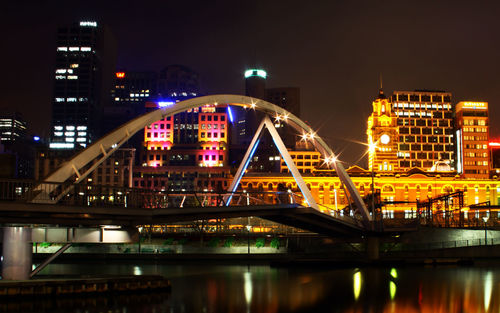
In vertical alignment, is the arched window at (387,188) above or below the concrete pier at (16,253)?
above

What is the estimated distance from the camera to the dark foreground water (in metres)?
34.7

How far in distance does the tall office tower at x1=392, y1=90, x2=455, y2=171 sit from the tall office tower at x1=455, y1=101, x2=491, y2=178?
5756 mm

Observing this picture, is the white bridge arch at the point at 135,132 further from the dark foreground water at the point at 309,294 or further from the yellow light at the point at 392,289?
the yellow light at the point at 392,289

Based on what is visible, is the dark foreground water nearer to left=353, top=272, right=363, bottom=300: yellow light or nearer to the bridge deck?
left=353, top=272, right=363, bottom=300: yellow light

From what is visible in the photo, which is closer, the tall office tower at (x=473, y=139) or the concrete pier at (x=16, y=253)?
the concrete pier at (x=16, y=253)

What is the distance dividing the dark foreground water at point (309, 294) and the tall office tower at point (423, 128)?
138 m

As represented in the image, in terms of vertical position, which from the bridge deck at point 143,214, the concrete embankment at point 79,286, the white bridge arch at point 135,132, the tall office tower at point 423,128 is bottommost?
the concrete embankment at point 79,286

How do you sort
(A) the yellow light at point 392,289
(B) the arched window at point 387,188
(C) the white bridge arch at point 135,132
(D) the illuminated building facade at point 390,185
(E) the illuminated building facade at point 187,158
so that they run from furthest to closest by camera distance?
(E) the illuminated building facade at point 187,158 < (B) the arched window at point 387,188 < (D) the illuminated building facade at point 390,185 < (A) the yellow light at point 392,289 < (C) the white bridge arch at point 135,132

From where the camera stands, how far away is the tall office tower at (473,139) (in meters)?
188

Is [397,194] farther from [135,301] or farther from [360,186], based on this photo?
[135,301]

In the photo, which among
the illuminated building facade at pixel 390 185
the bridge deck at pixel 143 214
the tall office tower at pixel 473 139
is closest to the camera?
the bridge deck at pixel 143 214

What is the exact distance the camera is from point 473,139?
189 metres

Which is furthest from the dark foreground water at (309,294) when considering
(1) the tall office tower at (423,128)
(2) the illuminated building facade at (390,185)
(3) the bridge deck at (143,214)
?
(1) the tall office tower at (423,128)

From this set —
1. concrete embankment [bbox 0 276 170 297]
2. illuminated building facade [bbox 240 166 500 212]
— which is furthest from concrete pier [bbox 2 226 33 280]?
illuminated building facade [bbox 240 166 500 212]
